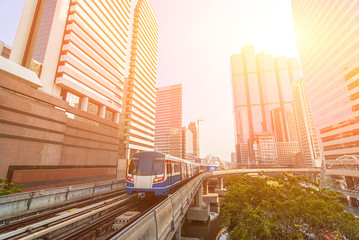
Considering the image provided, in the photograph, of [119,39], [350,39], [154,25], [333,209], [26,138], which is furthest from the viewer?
[154,25]

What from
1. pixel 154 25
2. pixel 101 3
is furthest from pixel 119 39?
pixel 154 25

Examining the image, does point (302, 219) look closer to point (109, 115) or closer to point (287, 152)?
point (109, 115)

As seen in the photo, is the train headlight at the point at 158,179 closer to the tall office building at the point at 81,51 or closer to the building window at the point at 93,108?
the tall office building at the point at 81,51

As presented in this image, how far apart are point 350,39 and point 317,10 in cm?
2513

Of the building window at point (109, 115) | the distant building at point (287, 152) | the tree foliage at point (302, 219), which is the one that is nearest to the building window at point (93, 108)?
the building window at point (109, 115)

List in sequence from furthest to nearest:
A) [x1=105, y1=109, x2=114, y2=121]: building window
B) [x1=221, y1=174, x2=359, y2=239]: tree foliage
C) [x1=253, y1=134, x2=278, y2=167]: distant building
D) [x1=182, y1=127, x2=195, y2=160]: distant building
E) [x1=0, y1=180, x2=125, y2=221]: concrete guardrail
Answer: [x1=253, y1=134, x2=278, y2=167]: distant building, [x1=182, y1=127, x2=195, y2=160]: distant building, [x1=105, y1=109, x2=114, y2=121]: building window, [x1=221, y1=174, x2=359, y2=239]: tree foliage, [x1=0, y1=180, x2=125, y2=221]: concrete guardrail

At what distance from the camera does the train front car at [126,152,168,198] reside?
1240 centimetres

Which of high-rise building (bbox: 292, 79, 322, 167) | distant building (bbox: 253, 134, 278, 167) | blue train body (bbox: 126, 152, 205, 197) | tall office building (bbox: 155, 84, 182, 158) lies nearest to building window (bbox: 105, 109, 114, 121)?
blue train body (bbox: 126, 152, 205, 197)

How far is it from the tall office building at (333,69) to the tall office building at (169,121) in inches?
3791

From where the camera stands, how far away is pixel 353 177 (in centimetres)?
5088

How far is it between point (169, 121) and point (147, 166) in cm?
13847

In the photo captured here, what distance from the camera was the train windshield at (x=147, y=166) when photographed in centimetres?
1282

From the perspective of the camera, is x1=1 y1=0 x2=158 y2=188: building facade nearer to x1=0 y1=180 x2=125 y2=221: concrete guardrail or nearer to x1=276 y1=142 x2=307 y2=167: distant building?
x1=0 y1=180 x2=125 y2=221: concrete guardrail

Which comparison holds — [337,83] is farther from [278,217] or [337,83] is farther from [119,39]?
[119,39]
